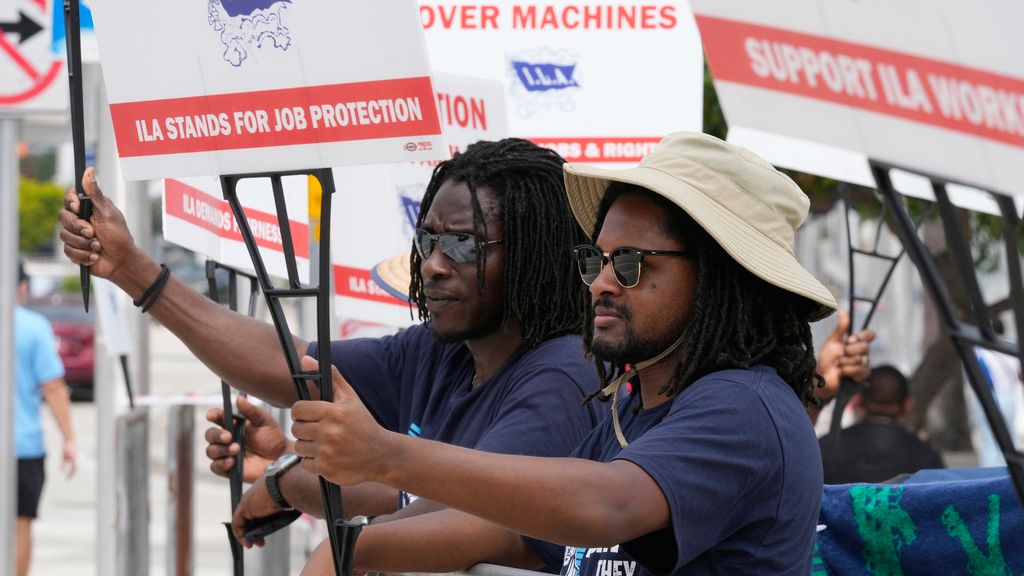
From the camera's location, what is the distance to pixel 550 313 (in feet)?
10.4

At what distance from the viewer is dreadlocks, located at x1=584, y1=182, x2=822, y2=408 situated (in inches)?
94.3

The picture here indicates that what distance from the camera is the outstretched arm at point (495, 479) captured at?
2107mm

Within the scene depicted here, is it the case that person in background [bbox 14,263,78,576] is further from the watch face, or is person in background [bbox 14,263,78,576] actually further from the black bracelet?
the watch face

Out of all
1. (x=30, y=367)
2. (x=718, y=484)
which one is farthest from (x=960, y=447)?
(x=718, y=484)

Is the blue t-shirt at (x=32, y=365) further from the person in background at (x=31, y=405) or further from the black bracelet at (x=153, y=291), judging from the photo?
the black bracelet at (x=153, y=291)

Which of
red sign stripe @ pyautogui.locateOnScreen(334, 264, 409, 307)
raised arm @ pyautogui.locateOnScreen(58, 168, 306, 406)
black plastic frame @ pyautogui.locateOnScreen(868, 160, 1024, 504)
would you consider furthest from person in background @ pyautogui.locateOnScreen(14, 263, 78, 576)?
black plastic frame @ pyautogui.locateOnScreen(868, 160, 1024, 504)

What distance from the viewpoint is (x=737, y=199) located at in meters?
2.48

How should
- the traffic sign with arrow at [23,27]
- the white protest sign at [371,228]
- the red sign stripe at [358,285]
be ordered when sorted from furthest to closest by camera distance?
the traffic sign with arrow at [23,27] → the red sign stripe at [358,285] → the white protest sign at [371,228]

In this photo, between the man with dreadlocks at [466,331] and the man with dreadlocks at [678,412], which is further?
the man with dreadlocks at [466,331]

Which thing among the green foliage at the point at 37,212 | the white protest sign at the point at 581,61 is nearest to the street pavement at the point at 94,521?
the white protest sign at the point at 581,61

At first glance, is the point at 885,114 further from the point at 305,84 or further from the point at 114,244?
the point at 114,244

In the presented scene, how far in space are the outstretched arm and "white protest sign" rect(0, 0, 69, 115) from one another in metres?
4.15

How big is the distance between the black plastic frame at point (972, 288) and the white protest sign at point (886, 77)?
37 millimetres

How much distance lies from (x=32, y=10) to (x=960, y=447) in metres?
8.67
